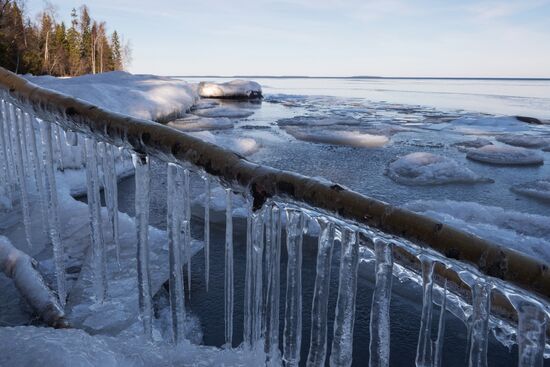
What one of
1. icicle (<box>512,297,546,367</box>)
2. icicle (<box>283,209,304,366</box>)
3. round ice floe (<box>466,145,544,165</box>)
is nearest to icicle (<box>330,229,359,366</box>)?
icicle (<box>283,209,304,366</box>)

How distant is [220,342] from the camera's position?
2.56m

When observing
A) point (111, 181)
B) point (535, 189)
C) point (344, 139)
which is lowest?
point (535, 189)

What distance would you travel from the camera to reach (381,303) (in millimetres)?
1276

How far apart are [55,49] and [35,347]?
45.7m

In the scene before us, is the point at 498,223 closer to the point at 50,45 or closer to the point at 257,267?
the point at 257,267

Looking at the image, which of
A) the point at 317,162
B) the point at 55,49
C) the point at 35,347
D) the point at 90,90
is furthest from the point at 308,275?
the point at 55,49

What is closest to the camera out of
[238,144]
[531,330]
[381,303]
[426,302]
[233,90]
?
[531,330]

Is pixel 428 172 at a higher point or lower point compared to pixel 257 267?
lower

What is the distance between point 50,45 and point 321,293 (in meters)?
46.2

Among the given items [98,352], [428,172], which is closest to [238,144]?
[428,172]

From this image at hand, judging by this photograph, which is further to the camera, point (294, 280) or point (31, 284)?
point (31, 284)

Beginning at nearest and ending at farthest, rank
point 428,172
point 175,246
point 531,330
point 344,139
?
1. point 531,330
2. point 175,246
3. point 428,172
4. point 344,139

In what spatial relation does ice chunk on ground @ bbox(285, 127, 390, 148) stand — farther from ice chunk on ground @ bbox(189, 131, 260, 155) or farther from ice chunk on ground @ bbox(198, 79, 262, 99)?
ice chunk on ground @ bbox(198, 79, 262, 99)

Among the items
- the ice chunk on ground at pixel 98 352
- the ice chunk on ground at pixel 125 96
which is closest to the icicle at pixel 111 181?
the ice chunk on ground at pixel 98 352
